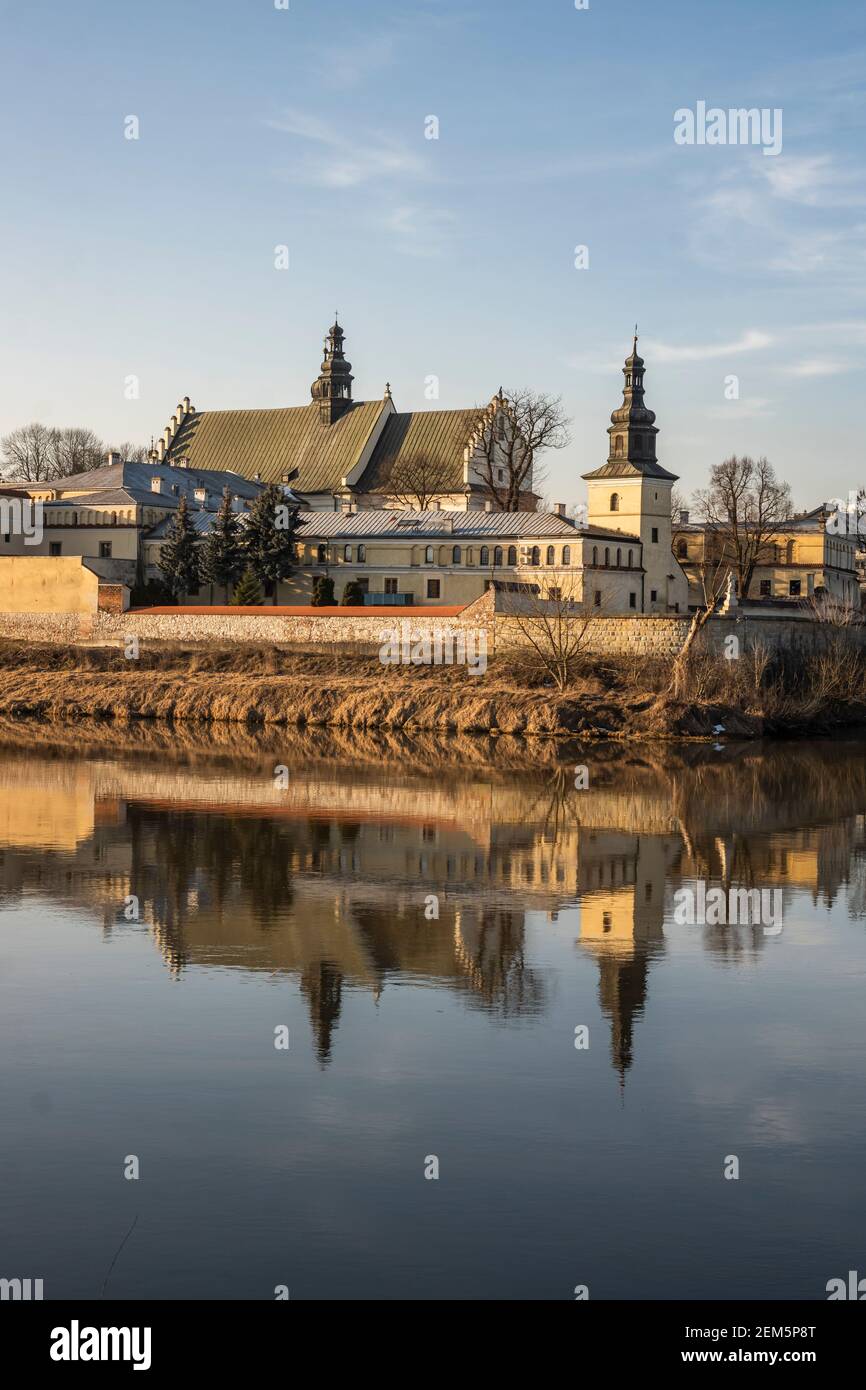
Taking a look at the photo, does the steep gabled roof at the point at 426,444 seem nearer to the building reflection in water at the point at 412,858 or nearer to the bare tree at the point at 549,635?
the bare tree at the point at 549,635

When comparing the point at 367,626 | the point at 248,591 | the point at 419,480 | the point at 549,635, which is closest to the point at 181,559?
the point at 248,591

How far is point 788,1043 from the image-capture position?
44.0 ft

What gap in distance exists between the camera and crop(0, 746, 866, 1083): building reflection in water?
16.0 meters

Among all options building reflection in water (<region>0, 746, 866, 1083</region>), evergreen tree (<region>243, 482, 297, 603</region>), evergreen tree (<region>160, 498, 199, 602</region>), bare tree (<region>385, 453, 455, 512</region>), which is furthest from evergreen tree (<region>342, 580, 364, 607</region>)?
building reflection in water (<region>0, 746, 866, 1083</region>)

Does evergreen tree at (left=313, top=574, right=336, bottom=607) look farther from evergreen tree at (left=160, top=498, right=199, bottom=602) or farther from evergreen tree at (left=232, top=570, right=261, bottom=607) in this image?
evergreen tree at (left=160, top=498, right=199, bottom=602)

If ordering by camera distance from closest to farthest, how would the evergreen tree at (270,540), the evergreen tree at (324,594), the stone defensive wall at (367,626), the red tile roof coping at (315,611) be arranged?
the stone defensive wall at (367,626)
the red tile roof coping at (315,611)
the evergreen tree at (324,594)
the evergreen tree at (270,540)

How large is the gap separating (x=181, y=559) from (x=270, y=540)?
319 cm

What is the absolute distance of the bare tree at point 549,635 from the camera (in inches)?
1767

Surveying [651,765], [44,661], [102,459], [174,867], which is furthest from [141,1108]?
[102,459]

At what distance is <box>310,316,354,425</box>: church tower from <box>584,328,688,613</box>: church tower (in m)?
18.8

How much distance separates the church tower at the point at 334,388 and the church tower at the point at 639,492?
18819mm

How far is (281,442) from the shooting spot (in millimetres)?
76438

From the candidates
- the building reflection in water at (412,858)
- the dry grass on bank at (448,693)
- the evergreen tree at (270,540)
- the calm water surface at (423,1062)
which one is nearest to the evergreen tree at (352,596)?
the evergreen tree at (270,540)
